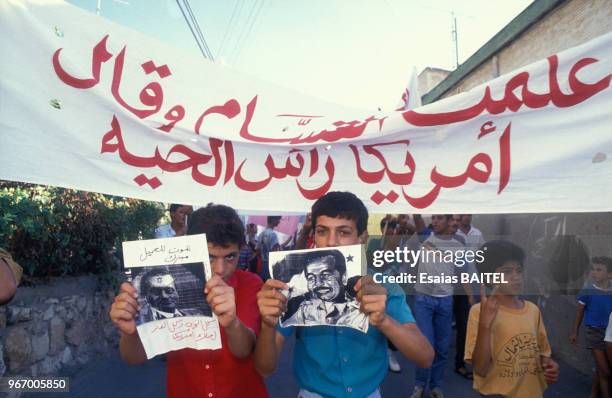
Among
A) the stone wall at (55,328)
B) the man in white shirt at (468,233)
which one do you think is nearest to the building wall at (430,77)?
the man in white shirt at (468,233)

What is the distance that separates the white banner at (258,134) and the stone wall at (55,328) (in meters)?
2.13

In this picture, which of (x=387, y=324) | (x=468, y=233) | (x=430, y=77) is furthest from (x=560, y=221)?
(x=430, y=77)

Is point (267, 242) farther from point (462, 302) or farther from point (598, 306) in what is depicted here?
point (598, 306)

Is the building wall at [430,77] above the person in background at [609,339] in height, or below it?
above

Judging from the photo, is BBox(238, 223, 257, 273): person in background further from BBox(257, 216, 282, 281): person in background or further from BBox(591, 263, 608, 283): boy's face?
BBox(591, 263, 608, 283): boy's face

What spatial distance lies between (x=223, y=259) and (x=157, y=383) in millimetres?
3075

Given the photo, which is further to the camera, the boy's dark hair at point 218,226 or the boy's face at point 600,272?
the boy's face at point 600,272

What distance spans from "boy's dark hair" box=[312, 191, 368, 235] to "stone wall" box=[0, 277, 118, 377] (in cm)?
286

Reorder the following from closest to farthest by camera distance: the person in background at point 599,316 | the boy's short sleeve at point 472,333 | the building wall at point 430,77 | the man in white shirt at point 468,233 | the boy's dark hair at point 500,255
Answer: the boy's short sleeve at point 472,333 < the boy's dark hair at point 500,255 < the person in background at point 599,316 < the man in white shirt at point 468,233 < the building wall at point 430,77

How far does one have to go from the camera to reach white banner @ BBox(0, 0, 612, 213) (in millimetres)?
1894

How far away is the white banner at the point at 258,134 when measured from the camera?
6.21 ft

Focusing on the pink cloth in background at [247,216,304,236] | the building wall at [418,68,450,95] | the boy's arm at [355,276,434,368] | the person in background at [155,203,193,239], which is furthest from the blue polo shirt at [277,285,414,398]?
the building wall at [418,68,450,95]

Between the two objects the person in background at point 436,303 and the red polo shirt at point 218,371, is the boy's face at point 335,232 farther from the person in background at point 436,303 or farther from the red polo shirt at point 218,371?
the person in background at point 436,303

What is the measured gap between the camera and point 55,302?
408 centimetres
